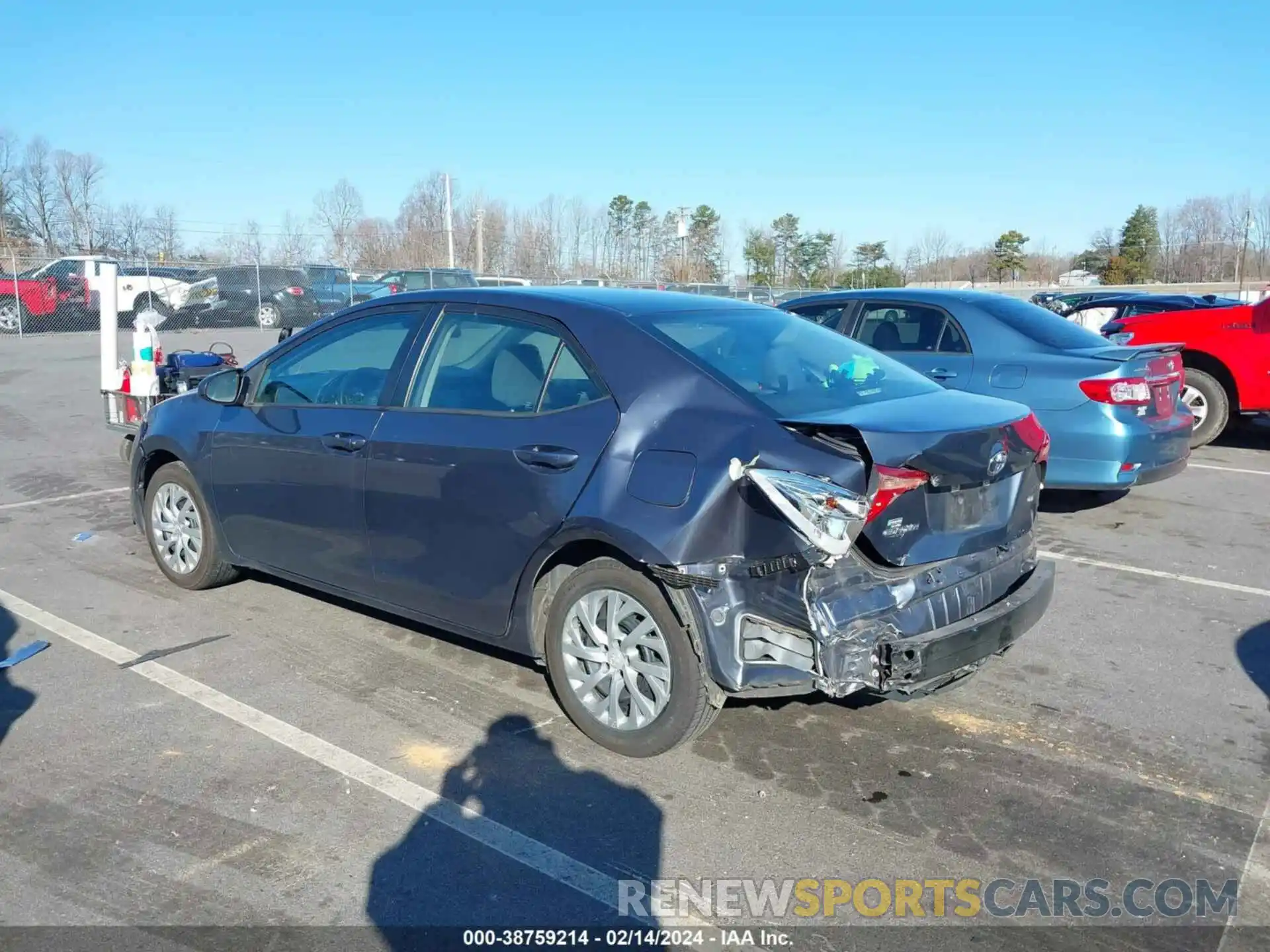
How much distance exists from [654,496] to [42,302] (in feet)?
84.9

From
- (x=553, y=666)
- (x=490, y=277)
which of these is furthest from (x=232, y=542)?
(x=490, y=277)

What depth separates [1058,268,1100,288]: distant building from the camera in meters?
59.9

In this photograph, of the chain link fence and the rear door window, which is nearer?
the rear door window

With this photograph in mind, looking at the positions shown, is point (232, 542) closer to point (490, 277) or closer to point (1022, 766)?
point (1022, 766)

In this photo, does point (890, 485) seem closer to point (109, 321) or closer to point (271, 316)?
point (109, 321)

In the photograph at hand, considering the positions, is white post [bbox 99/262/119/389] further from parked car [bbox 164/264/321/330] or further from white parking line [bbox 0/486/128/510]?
parked car [bbox 164/264/321/330]

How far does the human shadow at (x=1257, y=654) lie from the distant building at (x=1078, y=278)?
191 ft

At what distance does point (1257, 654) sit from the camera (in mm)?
4969

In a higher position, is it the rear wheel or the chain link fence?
the chain link fence

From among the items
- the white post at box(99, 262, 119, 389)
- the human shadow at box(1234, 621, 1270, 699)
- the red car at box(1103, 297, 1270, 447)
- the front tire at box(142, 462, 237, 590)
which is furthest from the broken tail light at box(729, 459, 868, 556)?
the red car at box(1103, 297, 1270, 447)

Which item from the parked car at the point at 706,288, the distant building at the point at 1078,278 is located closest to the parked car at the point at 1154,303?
the parked car at the point at 706,288

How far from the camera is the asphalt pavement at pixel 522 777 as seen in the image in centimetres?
306

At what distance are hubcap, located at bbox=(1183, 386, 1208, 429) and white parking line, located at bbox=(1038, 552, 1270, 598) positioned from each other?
4.91 metres

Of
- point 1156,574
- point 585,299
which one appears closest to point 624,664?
Answer: point 585,299
